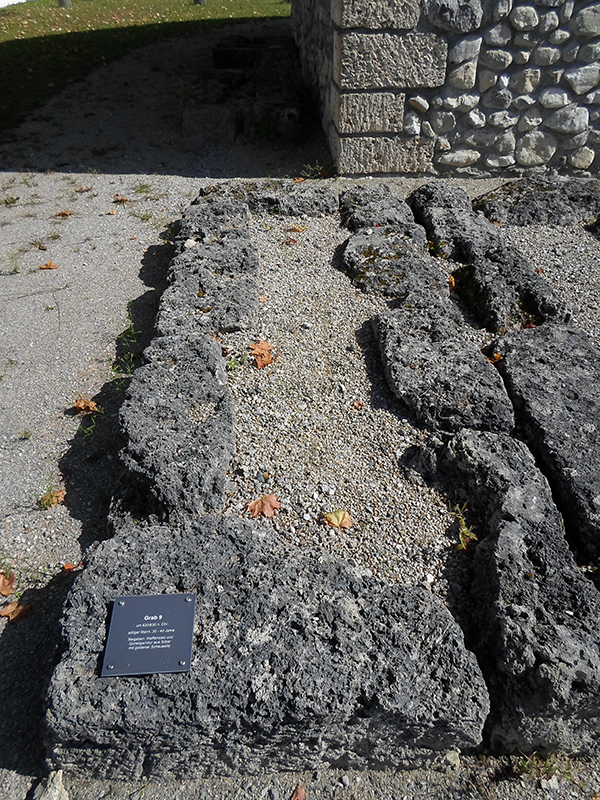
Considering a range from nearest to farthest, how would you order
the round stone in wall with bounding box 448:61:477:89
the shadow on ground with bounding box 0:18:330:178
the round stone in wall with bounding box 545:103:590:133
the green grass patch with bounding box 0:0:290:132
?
the round stone in wall with bounding box 448:61:477:89
the round stone in wall with bounding box 545:103:590:133
the shadow on ground with bounding box 0:18:330:178
the green grass patch with bounding box 0:0:290:132

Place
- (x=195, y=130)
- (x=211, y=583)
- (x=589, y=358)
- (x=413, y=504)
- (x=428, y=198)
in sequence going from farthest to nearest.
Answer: (x=195, y=130)
(x=428, y=198)
(x=589, y=358)
(x=413, y=504)
(x=211, y=583)

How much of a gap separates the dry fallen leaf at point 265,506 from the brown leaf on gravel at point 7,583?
1.07 metres

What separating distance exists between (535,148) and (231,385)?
14.3 ft

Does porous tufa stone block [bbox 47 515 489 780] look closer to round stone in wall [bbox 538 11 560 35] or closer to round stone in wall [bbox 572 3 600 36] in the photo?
round stone in wall [bbox 538 11 560 35]

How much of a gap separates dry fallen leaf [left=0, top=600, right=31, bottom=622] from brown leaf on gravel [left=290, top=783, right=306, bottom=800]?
4.22 ft

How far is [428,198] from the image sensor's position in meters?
4.99

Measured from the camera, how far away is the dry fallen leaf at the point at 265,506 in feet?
8.09

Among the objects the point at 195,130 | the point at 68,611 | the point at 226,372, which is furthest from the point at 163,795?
the point at 195,130

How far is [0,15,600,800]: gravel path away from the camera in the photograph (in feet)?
6.52

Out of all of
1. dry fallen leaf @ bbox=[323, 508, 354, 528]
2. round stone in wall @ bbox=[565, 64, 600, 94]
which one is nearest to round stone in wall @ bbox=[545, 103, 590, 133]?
round stone in wall @ bbox=[565, 64, 600, 94]

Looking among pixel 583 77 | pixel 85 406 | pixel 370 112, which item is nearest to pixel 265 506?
pixel 85 406

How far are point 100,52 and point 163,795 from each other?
11.7 meters

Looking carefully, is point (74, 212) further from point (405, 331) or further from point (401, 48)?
point (405, 331)

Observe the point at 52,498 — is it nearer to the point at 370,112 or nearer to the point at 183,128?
the point at 370,112
